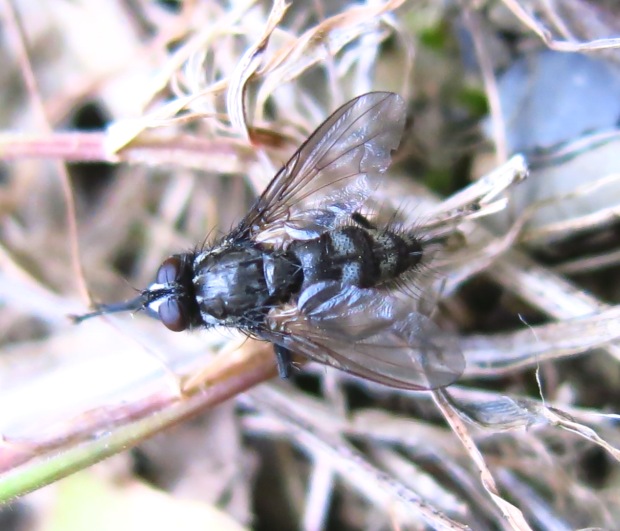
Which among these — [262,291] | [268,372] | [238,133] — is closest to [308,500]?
[268,372]

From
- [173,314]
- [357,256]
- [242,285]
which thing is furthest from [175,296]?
[357,256]

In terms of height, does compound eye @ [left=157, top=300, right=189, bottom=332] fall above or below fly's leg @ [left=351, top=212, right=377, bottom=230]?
below

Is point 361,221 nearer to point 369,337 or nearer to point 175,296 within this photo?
point 369,337

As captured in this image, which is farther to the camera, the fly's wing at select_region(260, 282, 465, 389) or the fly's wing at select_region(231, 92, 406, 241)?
the fly's wing at select_region(231, 92, 406, 241)

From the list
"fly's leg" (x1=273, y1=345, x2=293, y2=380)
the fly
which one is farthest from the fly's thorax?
"fly's leg" (x1=273, y1=345, x2=293, y2=380)

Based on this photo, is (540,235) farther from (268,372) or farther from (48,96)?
(48,96)

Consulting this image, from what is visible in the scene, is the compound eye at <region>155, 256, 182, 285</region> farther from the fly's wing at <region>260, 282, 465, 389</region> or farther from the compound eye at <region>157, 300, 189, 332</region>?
the fly's wing at <region>260, 282, 465, 389</region>

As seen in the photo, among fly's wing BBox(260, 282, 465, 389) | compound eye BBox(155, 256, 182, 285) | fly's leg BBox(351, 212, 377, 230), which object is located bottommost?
compound eye BBox(155, 256, 182, 285)
